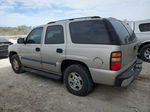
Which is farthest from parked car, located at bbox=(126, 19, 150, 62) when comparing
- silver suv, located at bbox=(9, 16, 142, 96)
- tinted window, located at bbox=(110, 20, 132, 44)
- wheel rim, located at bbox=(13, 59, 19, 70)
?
wheel rim, located at bbox=(13, 59, 19, 70)

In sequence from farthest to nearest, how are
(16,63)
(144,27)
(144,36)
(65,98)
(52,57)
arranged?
1. (144,27)
2. (144,36)
3. (16,63)
4. (52,57)
5. (65,98)

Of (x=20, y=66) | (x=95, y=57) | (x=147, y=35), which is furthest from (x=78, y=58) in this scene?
(x=147, y=35)

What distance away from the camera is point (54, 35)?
353 centimetres

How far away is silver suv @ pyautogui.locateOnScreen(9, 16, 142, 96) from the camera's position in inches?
101

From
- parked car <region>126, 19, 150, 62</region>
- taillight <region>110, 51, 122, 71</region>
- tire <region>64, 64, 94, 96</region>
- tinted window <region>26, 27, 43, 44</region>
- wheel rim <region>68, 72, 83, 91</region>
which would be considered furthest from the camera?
parked car <region>126, 19, 150, 62</region>

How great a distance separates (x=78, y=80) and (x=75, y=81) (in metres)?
0.10

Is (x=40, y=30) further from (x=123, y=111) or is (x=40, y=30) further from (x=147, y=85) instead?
(x=147, y=85)

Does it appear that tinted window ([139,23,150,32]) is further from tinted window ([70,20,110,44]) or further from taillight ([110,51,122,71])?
taillight ([110,51,122,71])

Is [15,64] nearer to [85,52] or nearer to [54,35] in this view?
[54,35]

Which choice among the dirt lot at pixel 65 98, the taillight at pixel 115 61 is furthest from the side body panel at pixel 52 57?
the taillight at pixel 115 61

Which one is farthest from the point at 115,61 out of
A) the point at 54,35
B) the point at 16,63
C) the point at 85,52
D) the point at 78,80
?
the point at 16,63

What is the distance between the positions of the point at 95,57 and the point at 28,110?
1784mm

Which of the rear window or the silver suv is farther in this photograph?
the rear window

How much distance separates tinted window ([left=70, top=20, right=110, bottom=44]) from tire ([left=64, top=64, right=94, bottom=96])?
2.13 feet
